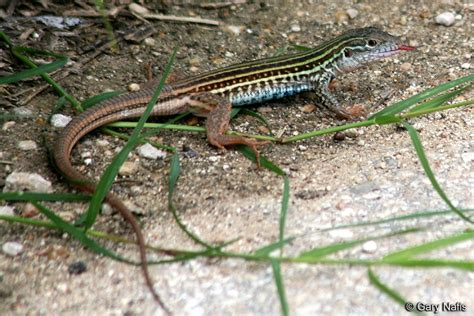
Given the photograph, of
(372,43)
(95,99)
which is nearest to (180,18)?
(95,99)

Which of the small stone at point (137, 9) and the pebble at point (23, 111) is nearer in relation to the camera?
the pebble at point (23, 111)

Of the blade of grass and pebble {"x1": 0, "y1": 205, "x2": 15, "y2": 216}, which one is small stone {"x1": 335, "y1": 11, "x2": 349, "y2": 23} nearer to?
the blade of grass

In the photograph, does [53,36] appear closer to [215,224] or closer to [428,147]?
[215,224]

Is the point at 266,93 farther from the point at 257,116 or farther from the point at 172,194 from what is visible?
the point at 172,194

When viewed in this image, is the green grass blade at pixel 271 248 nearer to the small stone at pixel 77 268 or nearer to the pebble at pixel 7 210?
the small stone at pixel 77 268

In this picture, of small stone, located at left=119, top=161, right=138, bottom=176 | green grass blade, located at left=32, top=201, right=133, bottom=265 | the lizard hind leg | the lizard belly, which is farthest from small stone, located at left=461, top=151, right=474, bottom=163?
green grass blade, located at left=32, top=201, right=133, bottom=265

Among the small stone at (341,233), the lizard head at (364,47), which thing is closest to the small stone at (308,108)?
the lizard head at (364,47)
